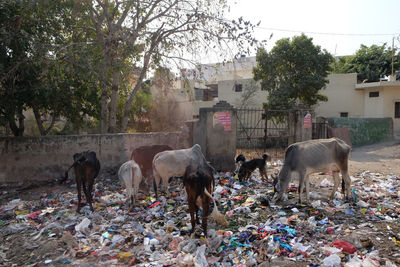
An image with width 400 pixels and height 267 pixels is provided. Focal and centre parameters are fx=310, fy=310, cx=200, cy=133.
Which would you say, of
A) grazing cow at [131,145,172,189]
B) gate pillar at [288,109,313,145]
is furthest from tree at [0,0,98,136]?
gate pillar at [288,109,313,145]

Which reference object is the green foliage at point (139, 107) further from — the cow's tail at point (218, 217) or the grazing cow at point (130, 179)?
the cow's tail at point (218, 217)

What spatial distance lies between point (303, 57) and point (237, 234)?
1436cm

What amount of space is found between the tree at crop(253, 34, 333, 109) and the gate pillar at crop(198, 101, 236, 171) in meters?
8.13

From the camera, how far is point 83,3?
902cm

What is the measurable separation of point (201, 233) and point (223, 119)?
17.2ft

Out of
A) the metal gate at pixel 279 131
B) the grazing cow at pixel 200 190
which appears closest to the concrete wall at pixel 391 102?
the metal gate at pixel 279 131

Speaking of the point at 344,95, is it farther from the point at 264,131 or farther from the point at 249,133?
the point at 264,131

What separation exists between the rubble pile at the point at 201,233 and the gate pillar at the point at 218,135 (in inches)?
98.8

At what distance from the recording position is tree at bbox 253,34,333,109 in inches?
670

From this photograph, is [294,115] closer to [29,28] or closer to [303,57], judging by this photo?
[303,57]

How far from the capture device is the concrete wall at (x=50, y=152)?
7852 mm

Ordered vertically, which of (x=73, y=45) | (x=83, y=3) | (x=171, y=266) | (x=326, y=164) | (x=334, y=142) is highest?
(x=83, y=3)

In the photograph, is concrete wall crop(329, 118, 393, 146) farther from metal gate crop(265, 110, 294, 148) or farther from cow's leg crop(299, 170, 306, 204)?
cow's leg crop(299, 170, 306, 204)

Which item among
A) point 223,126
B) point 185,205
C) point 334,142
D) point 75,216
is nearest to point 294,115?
point 223,126
